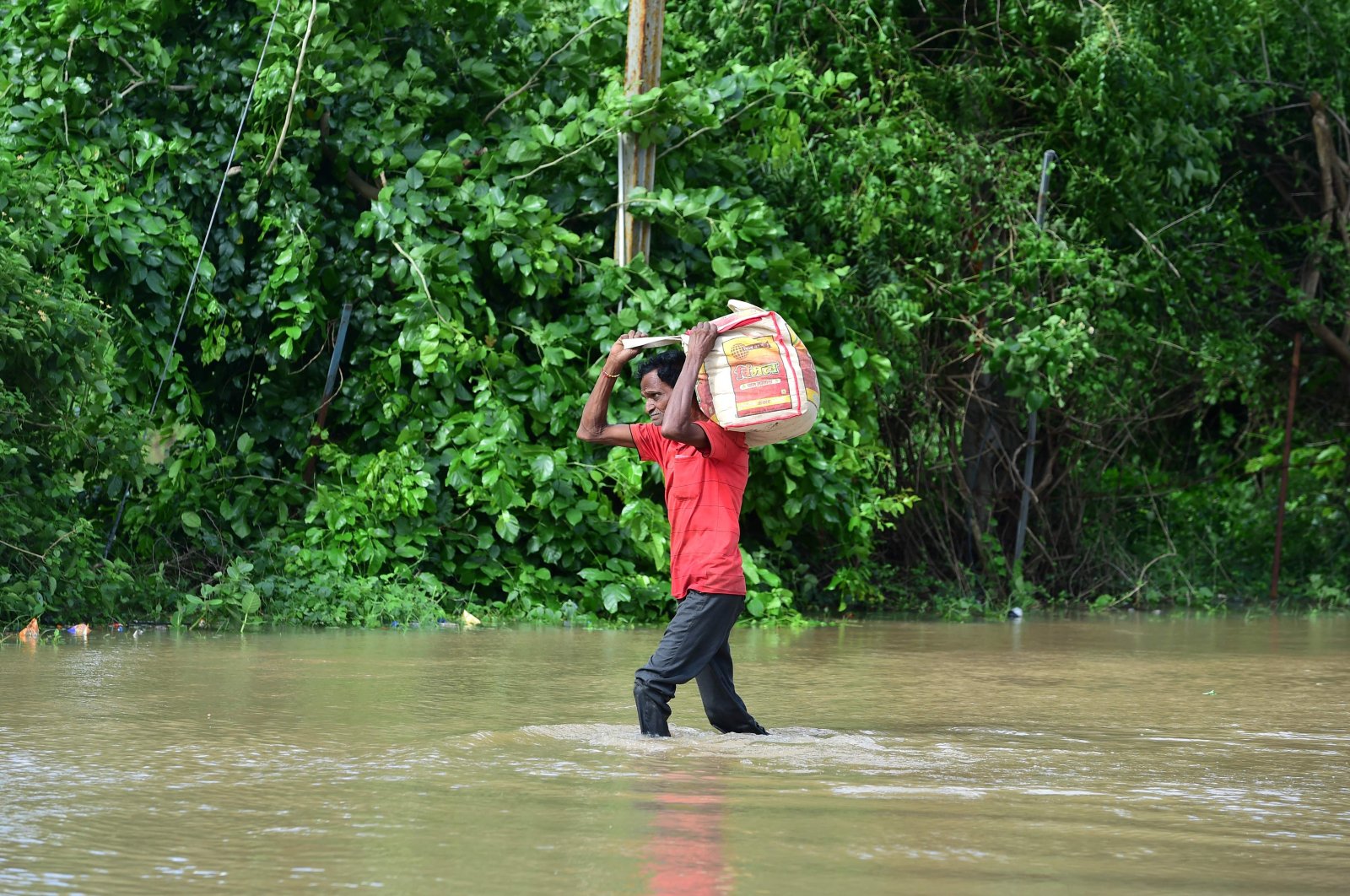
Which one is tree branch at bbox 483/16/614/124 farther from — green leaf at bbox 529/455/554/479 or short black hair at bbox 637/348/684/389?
short black hair at bbox 637/348/684/389

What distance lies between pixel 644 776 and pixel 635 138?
288 inches

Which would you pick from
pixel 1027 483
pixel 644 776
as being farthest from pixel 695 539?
pixel 1027 483

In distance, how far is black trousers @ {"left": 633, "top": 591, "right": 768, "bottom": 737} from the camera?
600 cm

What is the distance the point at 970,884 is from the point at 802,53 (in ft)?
33.9

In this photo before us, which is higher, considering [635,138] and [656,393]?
[635,138]

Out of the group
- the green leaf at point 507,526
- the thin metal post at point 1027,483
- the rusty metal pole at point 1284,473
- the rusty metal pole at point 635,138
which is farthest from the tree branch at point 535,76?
the rusty metal pole at point 1284,473

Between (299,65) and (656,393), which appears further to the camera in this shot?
(299,65)

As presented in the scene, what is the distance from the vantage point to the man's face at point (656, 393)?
6.33 m

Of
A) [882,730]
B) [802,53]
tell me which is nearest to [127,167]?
[802,53]

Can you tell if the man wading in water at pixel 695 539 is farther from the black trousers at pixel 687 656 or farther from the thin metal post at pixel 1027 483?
the thin metal post at pixel 1027 483

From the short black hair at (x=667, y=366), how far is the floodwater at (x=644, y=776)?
129 centimetres

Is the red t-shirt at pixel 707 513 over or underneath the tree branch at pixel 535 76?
underneath

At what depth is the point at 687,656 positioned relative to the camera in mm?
6004

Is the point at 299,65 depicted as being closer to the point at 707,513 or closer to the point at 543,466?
the point at 543,466
